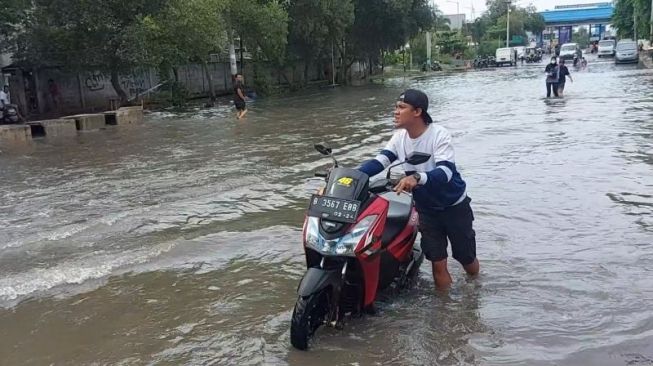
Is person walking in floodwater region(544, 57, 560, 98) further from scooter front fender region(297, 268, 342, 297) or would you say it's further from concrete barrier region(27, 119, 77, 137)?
scooter front fender region(297, 268, 342, 297)

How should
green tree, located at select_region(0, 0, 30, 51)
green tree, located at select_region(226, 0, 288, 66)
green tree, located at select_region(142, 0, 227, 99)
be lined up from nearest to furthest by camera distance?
green tree, located at select_region(0, 0, 30, 51), green tree, located at select_region(142, 0, 227, 99), green tree, located at select_region(226, 0, 288, 66)

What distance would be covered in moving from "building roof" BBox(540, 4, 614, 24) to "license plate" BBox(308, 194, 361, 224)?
11075cm

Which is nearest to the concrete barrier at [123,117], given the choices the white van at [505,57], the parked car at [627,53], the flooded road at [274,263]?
the flooded road at [274,263]

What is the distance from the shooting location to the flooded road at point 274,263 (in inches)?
166

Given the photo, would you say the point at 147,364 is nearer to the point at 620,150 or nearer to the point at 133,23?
the point at 620,150

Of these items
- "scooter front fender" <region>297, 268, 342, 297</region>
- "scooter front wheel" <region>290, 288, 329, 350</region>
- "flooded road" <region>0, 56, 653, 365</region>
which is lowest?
"flooded road" <region>0, 56, 653, 365</region>

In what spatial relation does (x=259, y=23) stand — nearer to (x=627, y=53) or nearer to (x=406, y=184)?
(x=406, y=184)

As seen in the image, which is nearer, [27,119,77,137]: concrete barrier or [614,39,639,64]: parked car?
[27,119,77,137]: concrete barrier

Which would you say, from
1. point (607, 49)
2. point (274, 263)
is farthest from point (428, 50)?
point (274, 263)

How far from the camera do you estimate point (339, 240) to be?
391cm

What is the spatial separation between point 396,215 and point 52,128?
1604 centimetres

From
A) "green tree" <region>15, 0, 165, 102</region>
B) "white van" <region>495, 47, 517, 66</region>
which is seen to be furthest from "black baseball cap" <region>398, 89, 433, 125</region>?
"white van" <region>495, 47, 517, 66</region>

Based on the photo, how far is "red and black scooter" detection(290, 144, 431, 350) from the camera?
3.91m

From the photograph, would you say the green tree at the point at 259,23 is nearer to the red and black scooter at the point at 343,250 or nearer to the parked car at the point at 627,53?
the red and black scooter at the point at 343,250
